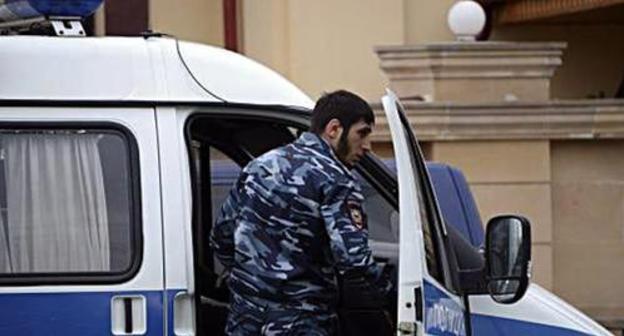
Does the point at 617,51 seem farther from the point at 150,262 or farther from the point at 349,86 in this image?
the point at 150,262

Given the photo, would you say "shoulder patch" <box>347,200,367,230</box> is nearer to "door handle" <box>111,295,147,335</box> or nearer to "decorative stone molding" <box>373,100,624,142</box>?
"door handle" <box>111,295,147,335</box>

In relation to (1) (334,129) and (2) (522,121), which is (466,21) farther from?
(1) (334,129)

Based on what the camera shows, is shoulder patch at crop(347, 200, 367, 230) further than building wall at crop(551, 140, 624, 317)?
No

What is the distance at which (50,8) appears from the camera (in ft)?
18.2

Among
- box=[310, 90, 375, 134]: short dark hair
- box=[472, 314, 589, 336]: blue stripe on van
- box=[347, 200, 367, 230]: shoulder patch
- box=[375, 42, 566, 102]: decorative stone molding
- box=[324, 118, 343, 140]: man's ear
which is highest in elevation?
box=[375, 42, 566, 102]: decorative stone molding

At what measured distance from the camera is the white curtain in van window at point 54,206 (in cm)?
517

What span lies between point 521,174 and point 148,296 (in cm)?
820

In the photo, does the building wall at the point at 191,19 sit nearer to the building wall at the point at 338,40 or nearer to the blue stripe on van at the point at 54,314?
the building wall at the point at 338,40

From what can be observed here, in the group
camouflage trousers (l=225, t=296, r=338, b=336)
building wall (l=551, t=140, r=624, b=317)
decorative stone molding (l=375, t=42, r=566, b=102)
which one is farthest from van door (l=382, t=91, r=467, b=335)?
building wall (l=551, t=140, r=624, b=317)

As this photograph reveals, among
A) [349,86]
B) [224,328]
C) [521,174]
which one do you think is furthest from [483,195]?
[224,328]

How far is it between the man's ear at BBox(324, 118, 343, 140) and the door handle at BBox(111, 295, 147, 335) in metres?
0.75

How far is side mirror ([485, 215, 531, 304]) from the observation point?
5266mm

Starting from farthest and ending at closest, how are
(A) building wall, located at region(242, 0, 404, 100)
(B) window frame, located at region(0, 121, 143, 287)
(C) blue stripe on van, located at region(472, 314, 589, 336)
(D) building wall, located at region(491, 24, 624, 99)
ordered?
(D) building wall, located at region(491, 24, 624, 99)
(A) building wall, located at region(242, 0, 404, 100)
(C) blue stripe on van, located at region(472, 314, 589, 336)
(B) window frame, located at region(0, 121, 143, 287)

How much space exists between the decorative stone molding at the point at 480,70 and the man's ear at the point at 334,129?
A: 25.4 feet
